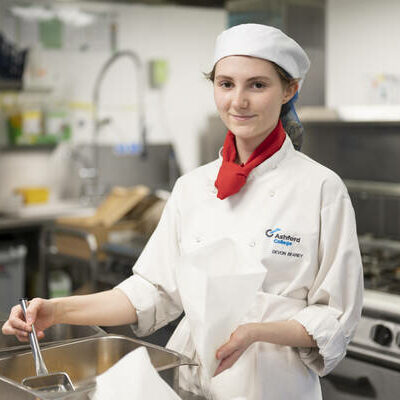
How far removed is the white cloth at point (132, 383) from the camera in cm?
105

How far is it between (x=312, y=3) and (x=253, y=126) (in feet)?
6.01

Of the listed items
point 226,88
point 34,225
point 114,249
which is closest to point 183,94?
point 34,225

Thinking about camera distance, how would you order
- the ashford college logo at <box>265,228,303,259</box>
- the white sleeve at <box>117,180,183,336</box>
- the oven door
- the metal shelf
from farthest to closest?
the metal shelf
the oven door
the white sleeve at <box>117,180,183,336</box>
the ashford college logo at <box>265,228,303,259</box>

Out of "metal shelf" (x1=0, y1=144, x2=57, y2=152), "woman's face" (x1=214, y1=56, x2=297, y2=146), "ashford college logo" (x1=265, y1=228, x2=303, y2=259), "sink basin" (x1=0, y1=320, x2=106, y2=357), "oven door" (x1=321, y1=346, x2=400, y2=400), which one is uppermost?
"woman's face" (x1=214, y1=56, x2=297, y2=146)

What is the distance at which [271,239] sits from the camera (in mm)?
1404

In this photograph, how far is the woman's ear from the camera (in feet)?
4.76

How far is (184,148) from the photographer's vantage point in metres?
5.48

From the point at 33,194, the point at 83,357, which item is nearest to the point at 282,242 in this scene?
the point at 83,357

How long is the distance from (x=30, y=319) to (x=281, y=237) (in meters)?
0.51

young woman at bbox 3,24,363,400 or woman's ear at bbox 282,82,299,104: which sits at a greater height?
woman's ear at bbox 282,82,299,104

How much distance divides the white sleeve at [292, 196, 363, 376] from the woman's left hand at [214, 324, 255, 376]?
0.55ft

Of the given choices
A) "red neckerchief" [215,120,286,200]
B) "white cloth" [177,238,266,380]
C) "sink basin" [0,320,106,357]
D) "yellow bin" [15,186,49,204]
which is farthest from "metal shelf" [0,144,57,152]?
"white cloth" [177,238,266,380]

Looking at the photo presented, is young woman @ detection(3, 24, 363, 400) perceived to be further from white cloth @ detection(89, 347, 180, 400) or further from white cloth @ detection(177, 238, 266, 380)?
white cloth @ detection(89, 347, 180, 400)

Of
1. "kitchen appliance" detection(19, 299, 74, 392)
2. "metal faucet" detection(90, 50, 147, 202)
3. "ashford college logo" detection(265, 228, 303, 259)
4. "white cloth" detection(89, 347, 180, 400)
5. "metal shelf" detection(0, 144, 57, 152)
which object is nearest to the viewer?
"white cloth" detection(89, 347, 180, 400)
